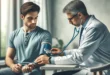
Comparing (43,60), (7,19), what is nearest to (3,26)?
(7,19)

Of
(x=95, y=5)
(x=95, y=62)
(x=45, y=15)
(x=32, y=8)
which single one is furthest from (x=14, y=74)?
(x=95, y=5)

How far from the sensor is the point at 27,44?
2727 millimetres

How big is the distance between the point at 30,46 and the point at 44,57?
1.21 ft

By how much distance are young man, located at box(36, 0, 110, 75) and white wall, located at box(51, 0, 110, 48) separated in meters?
2.57

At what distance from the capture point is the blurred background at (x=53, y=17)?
12.3 feet

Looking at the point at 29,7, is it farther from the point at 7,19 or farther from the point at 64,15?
the point at 64,15

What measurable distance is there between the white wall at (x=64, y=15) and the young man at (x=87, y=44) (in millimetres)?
2570

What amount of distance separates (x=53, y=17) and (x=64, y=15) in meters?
0.24

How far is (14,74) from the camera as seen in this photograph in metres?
2.65

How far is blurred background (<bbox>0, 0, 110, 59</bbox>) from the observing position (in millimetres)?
3744

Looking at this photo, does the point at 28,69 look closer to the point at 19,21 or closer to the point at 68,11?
the point at 68,11

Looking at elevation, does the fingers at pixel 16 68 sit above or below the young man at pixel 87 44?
below

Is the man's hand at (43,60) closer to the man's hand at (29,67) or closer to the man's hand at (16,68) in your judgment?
the man's hand at (29,67)

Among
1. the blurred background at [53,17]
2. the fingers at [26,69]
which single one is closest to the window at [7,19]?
the blurred background at [53,17]
